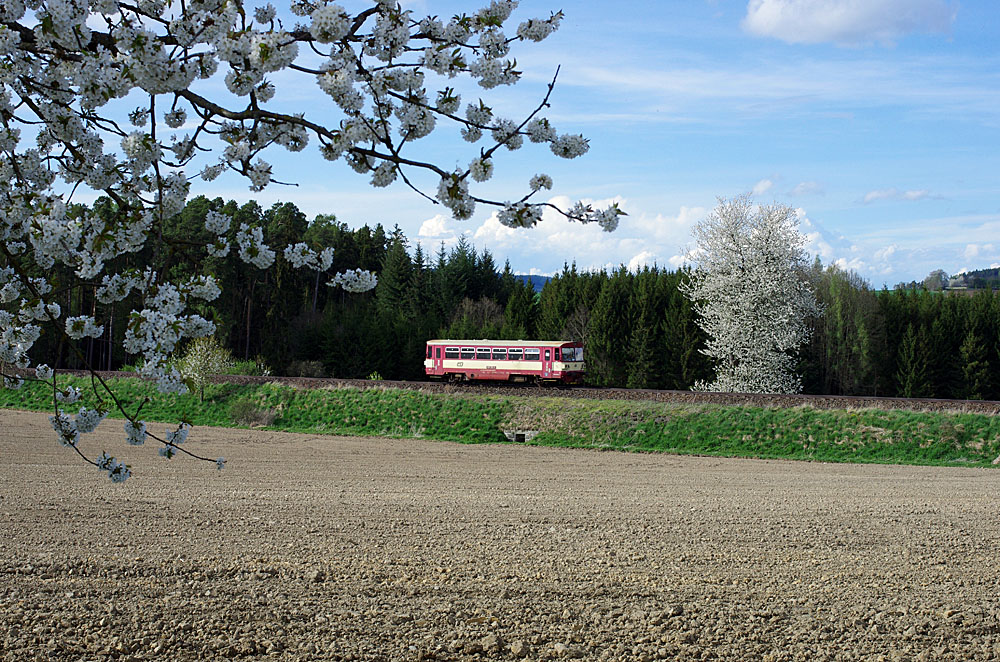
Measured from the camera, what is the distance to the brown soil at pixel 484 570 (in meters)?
6.39

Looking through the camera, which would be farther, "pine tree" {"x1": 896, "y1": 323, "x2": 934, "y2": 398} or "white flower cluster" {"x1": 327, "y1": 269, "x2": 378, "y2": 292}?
"pine tree" {"x1": 896, "y1": 323, "x2": 934, "y2": 398}

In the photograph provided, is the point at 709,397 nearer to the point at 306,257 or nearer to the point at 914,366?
the point at 914,366

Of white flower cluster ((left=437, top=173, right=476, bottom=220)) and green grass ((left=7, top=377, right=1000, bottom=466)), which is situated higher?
white flower cluster ((left=437, top=173, right=476, bottom=220))

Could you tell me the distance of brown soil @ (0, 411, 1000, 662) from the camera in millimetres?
6395

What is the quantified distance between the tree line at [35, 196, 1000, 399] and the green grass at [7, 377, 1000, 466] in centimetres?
1331

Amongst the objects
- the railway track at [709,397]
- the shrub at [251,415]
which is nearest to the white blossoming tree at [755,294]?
the railway track at [709,397]

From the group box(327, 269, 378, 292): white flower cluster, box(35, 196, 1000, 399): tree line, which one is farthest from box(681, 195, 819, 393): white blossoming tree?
box(327, 269, 378, 292): white flower cluster

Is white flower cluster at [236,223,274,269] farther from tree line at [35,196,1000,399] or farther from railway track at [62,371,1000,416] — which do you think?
tree line at [35,196,1000,399]

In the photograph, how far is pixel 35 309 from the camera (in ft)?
14.8

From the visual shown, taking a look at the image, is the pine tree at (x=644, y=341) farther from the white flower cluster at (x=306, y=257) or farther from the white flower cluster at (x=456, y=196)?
the white flower cluster at (x=456, y=196)

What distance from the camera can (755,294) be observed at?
35938 mm

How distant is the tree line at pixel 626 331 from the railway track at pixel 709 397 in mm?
12348

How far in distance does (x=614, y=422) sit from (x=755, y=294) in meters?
A: 14.3

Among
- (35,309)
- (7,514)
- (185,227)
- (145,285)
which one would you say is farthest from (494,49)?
(185,227)
